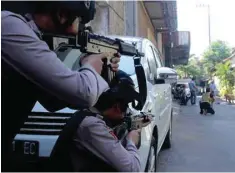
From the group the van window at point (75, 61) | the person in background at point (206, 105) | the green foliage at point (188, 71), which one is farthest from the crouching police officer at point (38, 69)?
the green foliage at point (188, 71)

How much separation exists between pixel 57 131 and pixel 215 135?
6673mm

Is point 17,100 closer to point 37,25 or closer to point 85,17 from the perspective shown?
point 37,25

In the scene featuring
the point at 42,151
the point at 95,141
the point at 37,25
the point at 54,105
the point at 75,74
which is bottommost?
the point at 42,151

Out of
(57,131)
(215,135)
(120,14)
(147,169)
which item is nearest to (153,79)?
(147,169)

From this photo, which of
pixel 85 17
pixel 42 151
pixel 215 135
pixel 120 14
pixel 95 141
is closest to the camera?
pixel 85 17

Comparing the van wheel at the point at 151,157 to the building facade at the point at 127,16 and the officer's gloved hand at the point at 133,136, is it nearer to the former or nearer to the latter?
the officer's gloved hand at the point at 133,136

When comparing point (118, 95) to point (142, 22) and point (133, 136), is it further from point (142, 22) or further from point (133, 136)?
point (142, 22)

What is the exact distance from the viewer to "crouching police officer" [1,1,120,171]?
4.62 feet

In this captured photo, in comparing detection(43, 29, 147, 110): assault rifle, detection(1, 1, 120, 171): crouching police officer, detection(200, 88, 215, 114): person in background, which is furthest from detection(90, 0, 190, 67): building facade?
detection(1, 1, 120, 171): crouching police officer

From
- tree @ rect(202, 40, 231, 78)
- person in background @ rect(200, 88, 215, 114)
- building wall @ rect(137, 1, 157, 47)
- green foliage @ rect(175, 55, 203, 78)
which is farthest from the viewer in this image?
green foliage @ rect(175, 55, 203, 78)

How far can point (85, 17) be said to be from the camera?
65.7 inches

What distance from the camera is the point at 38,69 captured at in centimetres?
142

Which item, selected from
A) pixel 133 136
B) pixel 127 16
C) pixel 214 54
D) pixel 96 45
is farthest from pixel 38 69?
pixel 214 54

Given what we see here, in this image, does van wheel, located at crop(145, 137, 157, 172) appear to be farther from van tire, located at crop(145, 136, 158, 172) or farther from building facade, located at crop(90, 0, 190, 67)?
building facade, located at crop(90, 0, 190, 67)
